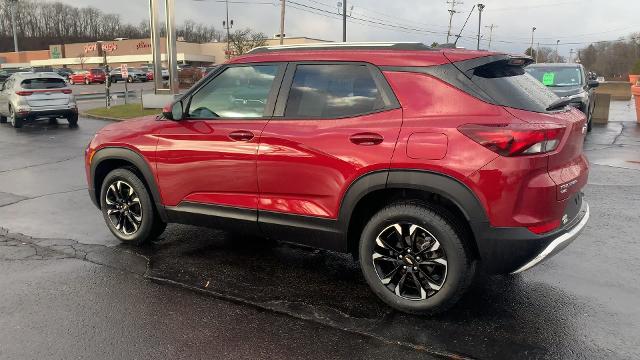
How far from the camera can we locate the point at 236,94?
13.8 feet

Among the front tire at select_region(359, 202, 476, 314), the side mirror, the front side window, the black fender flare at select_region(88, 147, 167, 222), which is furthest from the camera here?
the black fender flare at select_region(88, 147, 167, 222)

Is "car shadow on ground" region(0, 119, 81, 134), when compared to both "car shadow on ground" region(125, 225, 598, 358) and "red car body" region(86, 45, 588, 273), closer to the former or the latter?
"car shadow on ground" region(125, 225, 598, 358)

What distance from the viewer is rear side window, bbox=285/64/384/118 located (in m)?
3.58

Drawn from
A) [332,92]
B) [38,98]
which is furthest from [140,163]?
[38,98]

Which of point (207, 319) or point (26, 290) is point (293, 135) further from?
point (26, 290)

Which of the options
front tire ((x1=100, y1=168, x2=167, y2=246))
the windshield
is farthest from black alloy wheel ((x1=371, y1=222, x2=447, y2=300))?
the windshield

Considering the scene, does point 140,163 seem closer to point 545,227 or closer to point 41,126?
point 545,227

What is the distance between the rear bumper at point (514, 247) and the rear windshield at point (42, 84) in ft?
52.7

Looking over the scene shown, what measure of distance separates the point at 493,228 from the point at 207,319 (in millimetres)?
1937

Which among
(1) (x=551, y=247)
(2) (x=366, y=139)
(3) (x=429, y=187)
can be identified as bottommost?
(1) (x=551, y=247)

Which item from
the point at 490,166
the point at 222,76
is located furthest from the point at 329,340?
the point at 222,76

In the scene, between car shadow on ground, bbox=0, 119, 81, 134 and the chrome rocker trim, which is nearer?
the chrome rocker trim

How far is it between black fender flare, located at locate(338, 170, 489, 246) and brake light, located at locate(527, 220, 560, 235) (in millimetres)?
282

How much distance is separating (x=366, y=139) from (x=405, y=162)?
1.06 feet
